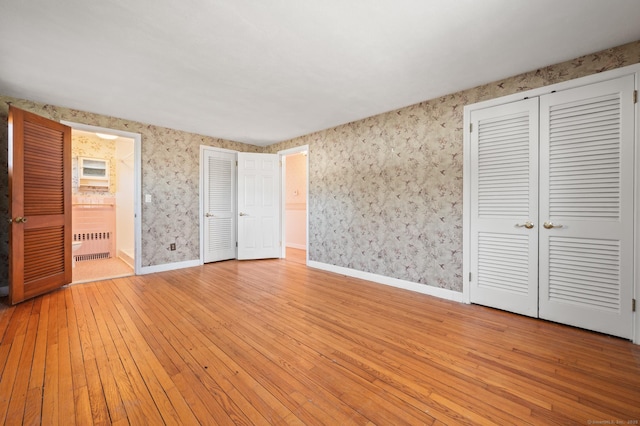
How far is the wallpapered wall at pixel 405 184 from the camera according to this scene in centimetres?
290

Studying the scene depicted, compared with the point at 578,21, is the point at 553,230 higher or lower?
lower

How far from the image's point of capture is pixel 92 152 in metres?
5.33

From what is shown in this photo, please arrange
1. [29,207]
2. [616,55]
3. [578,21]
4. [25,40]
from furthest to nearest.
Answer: [29,207]
[616,55]
[25,40]
[578,21]

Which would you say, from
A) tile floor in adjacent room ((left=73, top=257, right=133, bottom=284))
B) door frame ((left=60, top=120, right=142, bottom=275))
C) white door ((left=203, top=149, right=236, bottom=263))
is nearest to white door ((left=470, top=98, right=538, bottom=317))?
white door ((left=203, top=149, right=236, bottom=263))

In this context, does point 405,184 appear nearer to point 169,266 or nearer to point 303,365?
point 303,365

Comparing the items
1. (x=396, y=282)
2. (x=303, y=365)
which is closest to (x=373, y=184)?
(x=396, y=282)

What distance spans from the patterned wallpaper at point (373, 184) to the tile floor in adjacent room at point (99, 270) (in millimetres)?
590

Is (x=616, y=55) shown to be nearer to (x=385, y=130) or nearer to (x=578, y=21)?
(x=578, y=21)

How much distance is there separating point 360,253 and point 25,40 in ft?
13.3

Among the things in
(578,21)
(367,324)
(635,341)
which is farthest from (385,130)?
(635,341)

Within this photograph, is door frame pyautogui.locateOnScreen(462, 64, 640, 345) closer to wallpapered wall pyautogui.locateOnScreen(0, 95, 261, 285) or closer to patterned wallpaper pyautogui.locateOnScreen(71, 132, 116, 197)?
wallpapered wall pyautogui.locateOnScreen(0, 95, 261, 285)

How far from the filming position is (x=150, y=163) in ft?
14.0

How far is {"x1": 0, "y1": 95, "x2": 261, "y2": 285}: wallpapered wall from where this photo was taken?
4188 mm

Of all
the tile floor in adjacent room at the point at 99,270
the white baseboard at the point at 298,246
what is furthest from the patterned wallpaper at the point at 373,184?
the white baseboard at the point at 298,246
